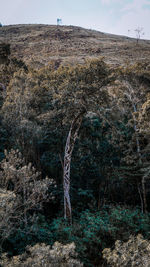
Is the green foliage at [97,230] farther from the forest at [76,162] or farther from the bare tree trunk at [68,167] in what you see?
the bare tree trunk at [68,167]

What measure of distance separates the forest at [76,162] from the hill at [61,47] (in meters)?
31.2

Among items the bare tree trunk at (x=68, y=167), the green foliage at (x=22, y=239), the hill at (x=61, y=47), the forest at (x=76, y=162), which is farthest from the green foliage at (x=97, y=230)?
the hill at (x=61, y=47)

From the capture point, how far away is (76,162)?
1577cm

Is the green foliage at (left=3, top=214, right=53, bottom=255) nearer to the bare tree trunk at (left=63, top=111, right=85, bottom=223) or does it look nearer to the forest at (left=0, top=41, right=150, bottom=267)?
the forest at (left=0, top=41, right=150, bottom=267)

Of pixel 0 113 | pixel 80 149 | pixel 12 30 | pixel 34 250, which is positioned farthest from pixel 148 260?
pixel 12 30

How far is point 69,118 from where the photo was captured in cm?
1277

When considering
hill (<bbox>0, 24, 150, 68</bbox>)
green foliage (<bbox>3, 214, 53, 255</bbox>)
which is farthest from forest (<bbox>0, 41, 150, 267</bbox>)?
hill (<bbox>0, 24, 150, 68</bbox>)

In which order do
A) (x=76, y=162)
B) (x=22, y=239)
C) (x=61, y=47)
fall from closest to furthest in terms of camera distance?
1. (x=22, y=239)
2. (x=76, y=162)
3. (x=61, y=47)

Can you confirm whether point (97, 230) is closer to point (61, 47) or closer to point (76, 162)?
point (76, 162)

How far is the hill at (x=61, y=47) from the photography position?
155ft

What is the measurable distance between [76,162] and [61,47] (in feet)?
165

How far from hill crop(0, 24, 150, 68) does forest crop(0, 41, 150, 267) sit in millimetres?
31207

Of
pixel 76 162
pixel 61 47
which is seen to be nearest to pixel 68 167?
pixel 76 162

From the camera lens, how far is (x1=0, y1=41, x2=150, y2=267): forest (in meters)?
8.52
